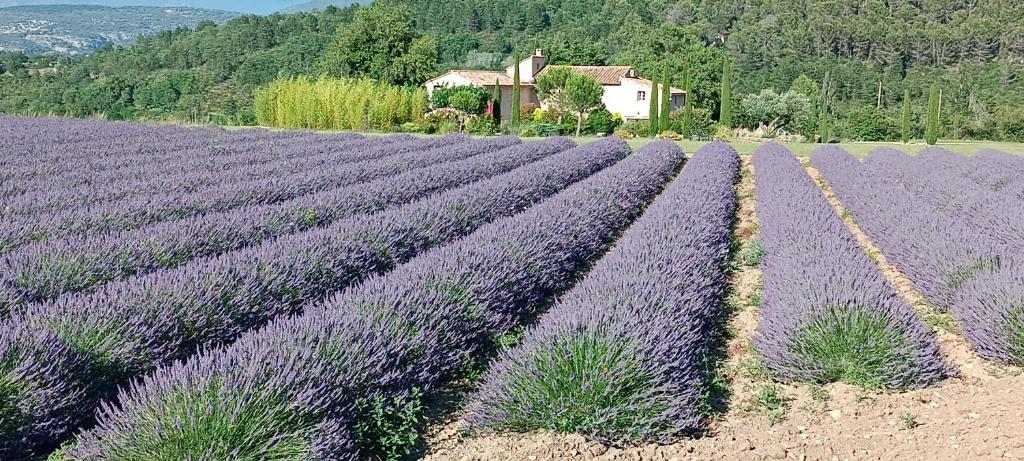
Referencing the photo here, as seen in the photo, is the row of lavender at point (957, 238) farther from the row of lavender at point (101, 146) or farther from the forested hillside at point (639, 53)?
the forested hillside at point (639, 53)

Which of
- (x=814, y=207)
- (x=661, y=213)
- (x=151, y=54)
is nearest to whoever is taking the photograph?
(x=661, y=213)

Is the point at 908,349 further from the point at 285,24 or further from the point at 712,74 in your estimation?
the point at 285,24

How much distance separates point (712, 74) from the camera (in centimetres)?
5338

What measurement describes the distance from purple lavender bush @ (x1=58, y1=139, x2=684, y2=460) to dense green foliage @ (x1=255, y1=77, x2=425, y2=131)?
22877 millimetres

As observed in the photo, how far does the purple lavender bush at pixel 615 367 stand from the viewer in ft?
11.6

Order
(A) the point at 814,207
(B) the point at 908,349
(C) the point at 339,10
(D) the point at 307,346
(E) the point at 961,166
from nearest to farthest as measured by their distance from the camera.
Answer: (D) the point at 307,346 < (B) the point at 908,349 < (A) the point at 814,207 < (E) the point at 961,166 < (C) the point at 339,10

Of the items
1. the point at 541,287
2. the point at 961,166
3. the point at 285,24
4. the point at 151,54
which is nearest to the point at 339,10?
the point at 285,24

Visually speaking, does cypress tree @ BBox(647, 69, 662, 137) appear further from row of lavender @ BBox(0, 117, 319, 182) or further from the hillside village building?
the hillside village building

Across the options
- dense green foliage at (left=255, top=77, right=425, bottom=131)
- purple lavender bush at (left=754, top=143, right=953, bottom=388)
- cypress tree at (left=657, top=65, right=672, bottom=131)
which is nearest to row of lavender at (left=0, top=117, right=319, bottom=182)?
dense green foliage at (left=255, top=77, right=425, bottom=131)

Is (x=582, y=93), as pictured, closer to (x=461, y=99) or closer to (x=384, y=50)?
(x=461, y=99)

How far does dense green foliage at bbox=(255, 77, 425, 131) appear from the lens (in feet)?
91.6

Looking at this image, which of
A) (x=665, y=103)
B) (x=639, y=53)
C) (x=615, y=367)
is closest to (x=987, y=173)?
(x=615, y=367)

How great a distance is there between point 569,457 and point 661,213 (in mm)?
4484

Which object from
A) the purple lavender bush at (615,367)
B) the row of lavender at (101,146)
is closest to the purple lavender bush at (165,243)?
the purple lavender bush at (615,367)
